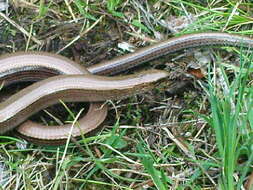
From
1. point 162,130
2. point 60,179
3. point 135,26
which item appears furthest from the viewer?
point 135,26

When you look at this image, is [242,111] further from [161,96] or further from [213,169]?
[161,96]

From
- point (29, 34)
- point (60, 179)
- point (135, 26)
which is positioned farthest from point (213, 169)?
point (29, 34)

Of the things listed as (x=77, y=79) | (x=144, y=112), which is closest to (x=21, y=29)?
(x=77, y=79)

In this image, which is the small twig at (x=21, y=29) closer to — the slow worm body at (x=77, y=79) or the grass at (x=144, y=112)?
the grass at (x=144, y=112)

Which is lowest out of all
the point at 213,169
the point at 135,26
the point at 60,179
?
the point at 213,169

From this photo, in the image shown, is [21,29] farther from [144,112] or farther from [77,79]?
[144,112]

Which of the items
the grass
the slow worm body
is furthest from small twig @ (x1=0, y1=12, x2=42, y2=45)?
the slow worm body

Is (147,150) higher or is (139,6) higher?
(139,6)
